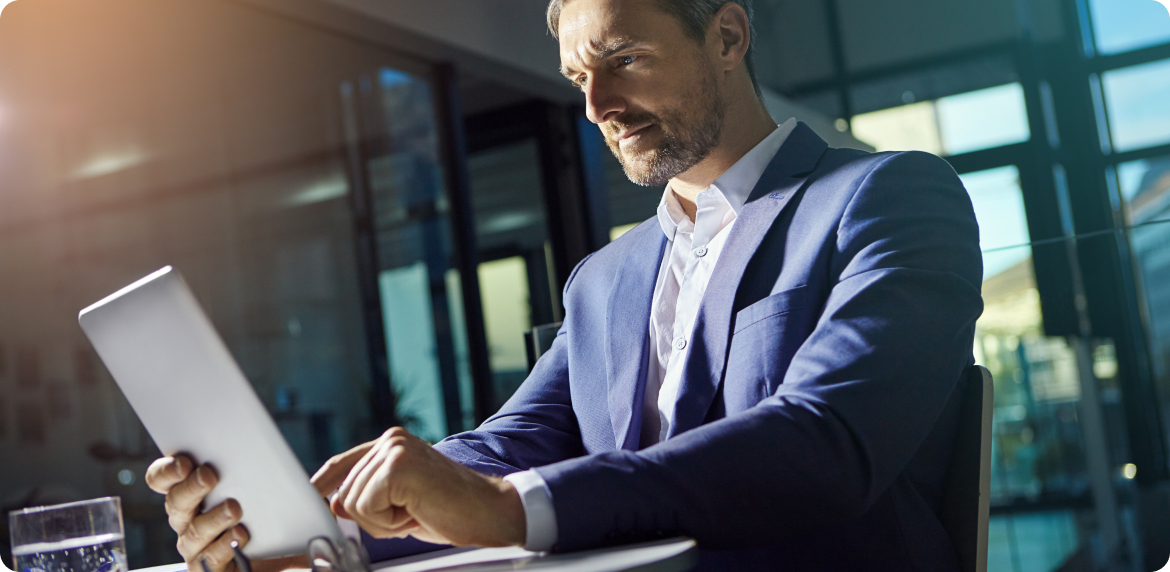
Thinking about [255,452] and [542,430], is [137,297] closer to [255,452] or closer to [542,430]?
[255,452]

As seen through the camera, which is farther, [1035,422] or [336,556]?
[1035,422]

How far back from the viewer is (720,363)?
120 centimetres

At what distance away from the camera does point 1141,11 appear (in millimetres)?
3482

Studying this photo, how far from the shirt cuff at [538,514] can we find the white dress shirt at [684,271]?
482mm

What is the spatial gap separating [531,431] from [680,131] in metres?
0.55

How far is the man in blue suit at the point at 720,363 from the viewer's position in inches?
32.7

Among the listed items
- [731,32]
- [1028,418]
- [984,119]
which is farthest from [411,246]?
[731,32]

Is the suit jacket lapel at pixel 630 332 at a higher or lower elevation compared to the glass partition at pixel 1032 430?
higher

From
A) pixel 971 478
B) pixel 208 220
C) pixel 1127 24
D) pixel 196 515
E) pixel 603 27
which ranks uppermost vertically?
pixel 1127 24

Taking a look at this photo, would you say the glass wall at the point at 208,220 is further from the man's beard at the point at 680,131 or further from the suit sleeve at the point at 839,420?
the suit sleeve at the point at 839,420

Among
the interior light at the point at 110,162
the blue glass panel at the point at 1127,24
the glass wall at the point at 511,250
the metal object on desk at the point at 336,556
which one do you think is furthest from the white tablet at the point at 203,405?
the glass wall at the point at 511,250

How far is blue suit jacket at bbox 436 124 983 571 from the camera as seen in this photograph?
85cm

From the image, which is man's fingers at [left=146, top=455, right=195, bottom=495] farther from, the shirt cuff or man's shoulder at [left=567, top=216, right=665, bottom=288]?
man's shoulder at [left=567, top=216, right=665, bottom=288]

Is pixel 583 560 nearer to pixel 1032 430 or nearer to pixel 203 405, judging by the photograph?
pixel 203 405
